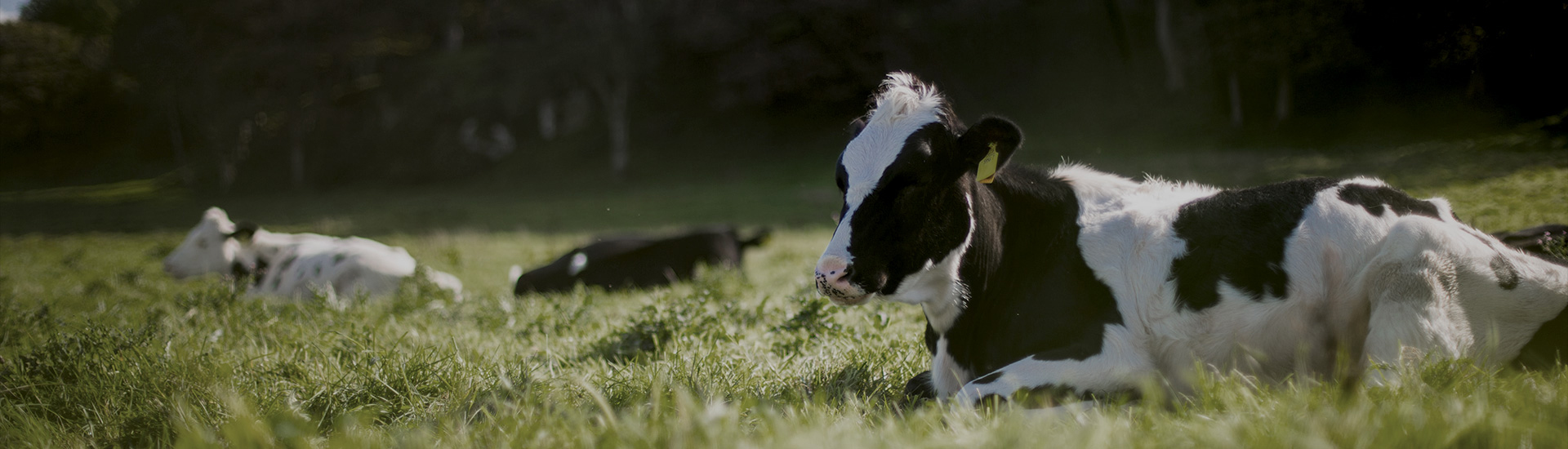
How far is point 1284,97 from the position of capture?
7914 millimetres

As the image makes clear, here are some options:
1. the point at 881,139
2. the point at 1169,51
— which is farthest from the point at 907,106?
the point at 1169,51

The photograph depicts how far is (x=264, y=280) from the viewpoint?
979 cm

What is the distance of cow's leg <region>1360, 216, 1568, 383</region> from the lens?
8.84 ft

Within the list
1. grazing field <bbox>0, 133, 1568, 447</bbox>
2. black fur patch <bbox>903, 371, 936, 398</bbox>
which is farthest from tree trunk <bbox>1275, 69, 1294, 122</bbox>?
black fur patch <bbox>903, 371, 936, 398</bbox>

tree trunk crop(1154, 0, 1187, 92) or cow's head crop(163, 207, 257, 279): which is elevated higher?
tree trunk crop(1154, 0, 1187, 92)

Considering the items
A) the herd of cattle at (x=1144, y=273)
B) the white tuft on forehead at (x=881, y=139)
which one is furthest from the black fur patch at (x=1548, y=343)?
the white tuft on forehead at (x=881, y=139)

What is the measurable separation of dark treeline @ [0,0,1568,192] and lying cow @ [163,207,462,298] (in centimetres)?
218

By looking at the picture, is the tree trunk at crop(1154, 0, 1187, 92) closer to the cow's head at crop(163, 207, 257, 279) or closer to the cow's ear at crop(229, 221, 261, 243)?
the cow's ear at crop(229, 221, 261, 243)

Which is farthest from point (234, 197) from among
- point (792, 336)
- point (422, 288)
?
point (792, 336)

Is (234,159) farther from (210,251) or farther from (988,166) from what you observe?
(988,166)

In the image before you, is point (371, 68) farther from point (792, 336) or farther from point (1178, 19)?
point (792, 336)

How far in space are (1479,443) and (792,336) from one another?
291 cm

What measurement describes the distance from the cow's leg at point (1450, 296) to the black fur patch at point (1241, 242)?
0.29 metres

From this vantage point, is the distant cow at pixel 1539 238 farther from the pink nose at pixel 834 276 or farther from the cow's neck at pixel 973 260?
the pink nose at pixel 834 276
